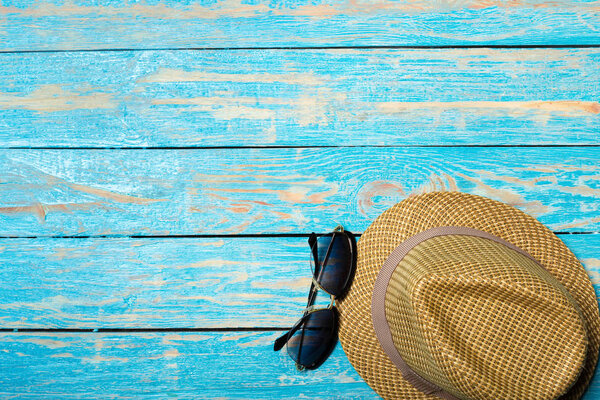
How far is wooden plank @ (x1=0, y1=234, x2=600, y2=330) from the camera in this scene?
832 mm

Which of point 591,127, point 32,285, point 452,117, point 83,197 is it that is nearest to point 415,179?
point 452,117

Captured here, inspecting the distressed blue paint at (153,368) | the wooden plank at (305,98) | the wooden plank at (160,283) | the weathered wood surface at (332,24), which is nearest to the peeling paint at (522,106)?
the wooden plank at (305,98)

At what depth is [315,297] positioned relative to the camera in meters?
0.82

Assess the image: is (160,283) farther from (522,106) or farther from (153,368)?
(522,106)

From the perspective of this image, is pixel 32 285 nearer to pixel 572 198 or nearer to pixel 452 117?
pixel 452 117

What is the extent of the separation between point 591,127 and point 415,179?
35 cm

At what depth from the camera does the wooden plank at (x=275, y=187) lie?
0.84 meters

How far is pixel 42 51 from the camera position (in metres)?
0.88

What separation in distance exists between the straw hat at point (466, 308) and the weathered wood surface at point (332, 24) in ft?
1.14

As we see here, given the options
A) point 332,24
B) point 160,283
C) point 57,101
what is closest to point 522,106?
point 332,24

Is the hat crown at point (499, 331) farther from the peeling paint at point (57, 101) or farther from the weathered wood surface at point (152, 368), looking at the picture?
the peeling paint at point (57, 101)

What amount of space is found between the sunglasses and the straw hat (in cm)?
2

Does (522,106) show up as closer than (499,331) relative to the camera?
No

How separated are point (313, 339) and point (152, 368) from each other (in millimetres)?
310
